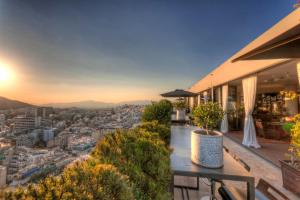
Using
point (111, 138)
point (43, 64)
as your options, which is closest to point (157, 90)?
point (43, 64)

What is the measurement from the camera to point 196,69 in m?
13.6

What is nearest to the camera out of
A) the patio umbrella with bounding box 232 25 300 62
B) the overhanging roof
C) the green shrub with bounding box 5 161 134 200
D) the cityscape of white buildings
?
the green shrub with bounding box 5 161 134 200

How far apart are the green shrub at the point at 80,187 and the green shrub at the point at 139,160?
0.27 metres

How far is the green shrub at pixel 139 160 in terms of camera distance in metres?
1.10

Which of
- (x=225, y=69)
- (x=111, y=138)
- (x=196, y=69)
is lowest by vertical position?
(x=111, y=138)

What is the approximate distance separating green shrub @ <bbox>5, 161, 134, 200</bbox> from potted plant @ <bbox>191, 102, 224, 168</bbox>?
1.12 m

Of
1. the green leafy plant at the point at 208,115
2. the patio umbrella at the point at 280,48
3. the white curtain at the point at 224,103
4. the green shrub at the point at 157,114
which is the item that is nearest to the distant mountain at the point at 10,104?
the green shrub at the point at 157,114

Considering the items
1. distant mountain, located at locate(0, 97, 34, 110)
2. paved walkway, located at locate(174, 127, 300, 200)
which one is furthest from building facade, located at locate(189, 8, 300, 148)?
distant mountain, located at locate(0, 97, 34, 110)

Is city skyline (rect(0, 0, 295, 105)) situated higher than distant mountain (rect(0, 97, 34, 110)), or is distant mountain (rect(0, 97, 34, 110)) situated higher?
city skyline (rect(0, 0, 295, 105))

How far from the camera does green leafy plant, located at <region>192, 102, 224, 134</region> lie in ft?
6.16

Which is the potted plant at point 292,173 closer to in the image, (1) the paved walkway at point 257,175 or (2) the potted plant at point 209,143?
(1) the paved walkway at point 257,175

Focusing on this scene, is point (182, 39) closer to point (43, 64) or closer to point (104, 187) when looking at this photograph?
point (43, 64)

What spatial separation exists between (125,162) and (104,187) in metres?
0.40

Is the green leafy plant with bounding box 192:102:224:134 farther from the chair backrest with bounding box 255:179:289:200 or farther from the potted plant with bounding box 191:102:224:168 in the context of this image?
the chair backrest with bounding box 255:179:289:200
